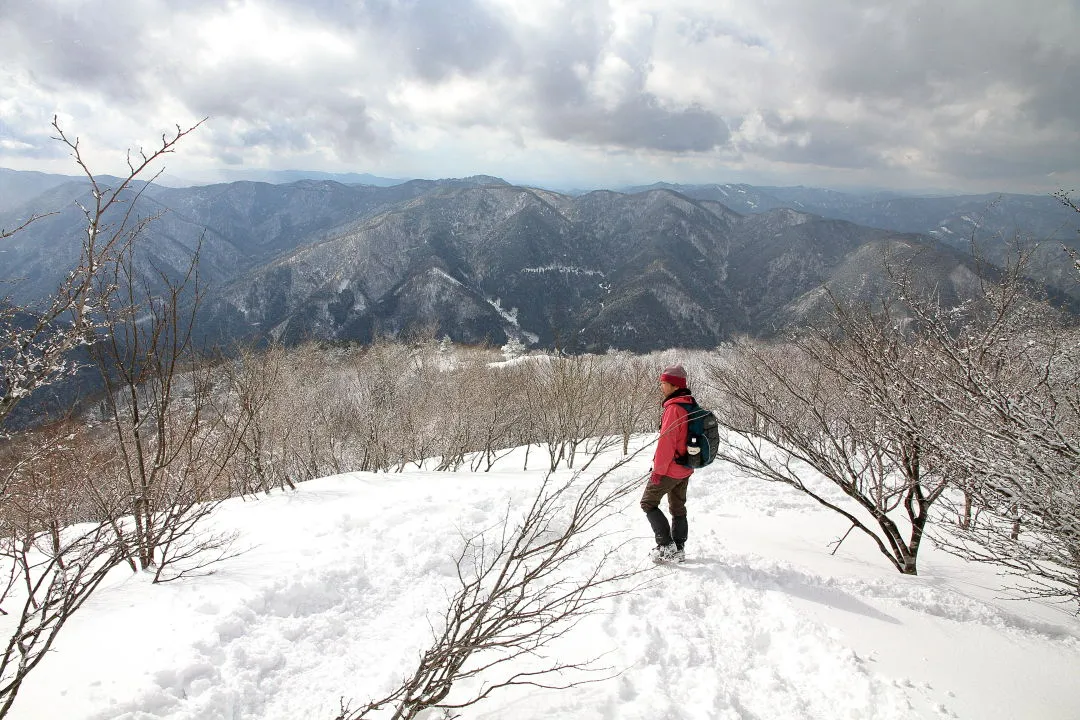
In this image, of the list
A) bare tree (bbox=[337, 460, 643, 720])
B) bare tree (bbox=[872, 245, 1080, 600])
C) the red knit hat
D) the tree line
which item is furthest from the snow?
bare tree (bbox=[872, 245, 1080, 600])

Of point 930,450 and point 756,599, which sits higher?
point 930,450

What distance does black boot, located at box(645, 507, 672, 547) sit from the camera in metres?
4.83

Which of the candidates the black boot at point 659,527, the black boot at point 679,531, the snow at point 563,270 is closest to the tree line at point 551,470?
the black boot at point 659,527

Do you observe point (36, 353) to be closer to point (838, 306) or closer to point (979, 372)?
point (979, 372)

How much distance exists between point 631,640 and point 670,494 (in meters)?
1.73

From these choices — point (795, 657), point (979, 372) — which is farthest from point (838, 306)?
point (795, 657)

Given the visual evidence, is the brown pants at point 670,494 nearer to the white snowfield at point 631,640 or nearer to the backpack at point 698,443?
the backpack at point 698,443

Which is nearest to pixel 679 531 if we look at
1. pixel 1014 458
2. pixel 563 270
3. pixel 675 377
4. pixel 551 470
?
pixel 675 377

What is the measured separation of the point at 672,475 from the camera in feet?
15.3

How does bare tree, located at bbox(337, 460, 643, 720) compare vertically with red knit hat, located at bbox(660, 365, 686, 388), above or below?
below

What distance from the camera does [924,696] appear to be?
286 centimetres

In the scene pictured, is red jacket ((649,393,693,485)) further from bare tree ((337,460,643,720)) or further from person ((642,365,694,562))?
bare tree ((337,460,643,720))

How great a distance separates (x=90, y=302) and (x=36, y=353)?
36cm

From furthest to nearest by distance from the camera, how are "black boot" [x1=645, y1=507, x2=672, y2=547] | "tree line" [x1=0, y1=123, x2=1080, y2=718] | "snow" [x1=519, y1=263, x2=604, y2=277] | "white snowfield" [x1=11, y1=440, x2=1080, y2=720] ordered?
1. "snow" [x1=519, y1=263, x2=604, y2=277]
2. "black boot" [x1=645, y1=507, x2=672, y2=547]
3. "white snowfield" [x1=11, y1=440, x2=1080, y2=720]
4. "tree line" [x1=0, y1=123, x2=1080, y2=718]
